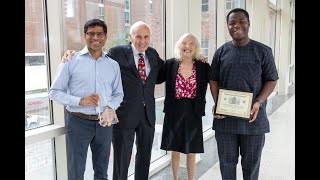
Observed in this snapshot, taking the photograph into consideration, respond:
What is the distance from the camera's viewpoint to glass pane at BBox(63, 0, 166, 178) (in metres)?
2.40

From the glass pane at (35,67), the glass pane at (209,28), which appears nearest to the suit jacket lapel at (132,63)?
the glass pane at (35,67)

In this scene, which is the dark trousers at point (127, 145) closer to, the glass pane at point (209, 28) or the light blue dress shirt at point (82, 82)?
the light blue dress shirt at point (82, 82)

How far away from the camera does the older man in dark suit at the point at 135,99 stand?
249 cm

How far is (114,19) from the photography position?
3018 mm

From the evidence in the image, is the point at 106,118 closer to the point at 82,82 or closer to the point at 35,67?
the point at 82,82

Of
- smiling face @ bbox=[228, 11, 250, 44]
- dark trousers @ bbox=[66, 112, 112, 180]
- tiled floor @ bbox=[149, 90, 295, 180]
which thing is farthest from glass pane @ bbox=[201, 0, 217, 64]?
dark trousers @ bbox=[66, 112, 112, 180]

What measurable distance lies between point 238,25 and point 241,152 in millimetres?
1006

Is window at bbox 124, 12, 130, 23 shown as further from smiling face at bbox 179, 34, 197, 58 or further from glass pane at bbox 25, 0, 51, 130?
glass pane at bbox 25, 0, 51, 130

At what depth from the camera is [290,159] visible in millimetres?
3885
